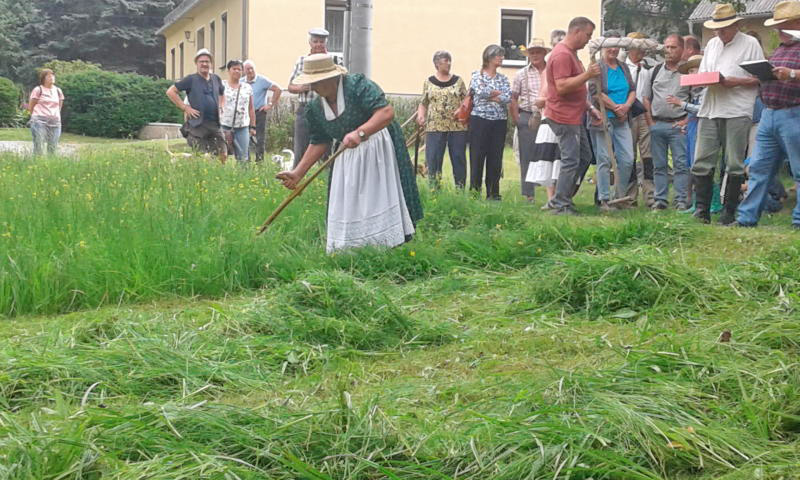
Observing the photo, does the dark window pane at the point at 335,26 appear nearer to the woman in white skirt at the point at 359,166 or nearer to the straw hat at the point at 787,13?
the straw hat at the point at 787,13

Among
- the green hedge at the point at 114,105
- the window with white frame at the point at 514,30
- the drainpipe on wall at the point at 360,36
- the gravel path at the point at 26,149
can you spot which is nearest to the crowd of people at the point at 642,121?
the drainpipe on wall at the point at 360,36

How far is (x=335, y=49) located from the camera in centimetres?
2898

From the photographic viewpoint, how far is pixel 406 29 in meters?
28.7

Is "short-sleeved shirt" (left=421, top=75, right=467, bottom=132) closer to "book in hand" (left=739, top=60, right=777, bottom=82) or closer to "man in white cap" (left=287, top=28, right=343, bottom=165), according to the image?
"man in white cap" (left=287, top=28, right=343, bottom=165)

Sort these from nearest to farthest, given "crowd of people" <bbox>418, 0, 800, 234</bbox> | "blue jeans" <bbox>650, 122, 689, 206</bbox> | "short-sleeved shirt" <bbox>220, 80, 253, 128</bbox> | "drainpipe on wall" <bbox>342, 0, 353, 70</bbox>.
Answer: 1. "crowd of people" <bbox>418, 0, 800, 234</bbox>
2. "drainpipe on wall" <bbox>342, 0, 353, 70</bbox>
3. "blue jeans" <bbox>650, 122, 689, 206</bbox>
4. "short-sleeved shirt" <bbox>220, 80, 253, 128</bbox>

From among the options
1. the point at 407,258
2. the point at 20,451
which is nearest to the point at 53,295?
the point at 407,258

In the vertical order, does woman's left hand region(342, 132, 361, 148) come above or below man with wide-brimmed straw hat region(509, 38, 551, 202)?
below

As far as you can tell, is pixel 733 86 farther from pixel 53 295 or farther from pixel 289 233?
pixel 53 295

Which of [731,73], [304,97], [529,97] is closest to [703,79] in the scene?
[731,73]

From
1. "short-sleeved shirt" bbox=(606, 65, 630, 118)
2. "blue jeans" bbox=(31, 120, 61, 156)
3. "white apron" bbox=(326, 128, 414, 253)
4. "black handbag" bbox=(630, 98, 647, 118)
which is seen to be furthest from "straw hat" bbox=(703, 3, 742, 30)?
"blue jeans" bbox=(31, 120, 61, 156)

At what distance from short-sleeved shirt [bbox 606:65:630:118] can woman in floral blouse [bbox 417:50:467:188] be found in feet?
5.91

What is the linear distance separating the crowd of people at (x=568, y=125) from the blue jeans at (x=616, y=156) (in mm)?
12

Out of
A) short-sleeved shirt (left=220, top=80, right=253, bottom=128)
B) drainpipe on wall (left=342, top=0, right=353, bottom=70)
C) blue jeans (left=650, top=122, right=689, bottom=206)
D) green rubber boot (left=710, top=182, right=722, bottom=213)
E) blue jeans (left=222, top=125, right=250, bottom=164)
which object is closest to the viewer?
drainpipe on wall (left=342, top=0, right=353, bottom=70)

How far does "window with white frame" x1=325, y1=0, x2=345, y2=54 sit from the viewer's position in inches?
1129
